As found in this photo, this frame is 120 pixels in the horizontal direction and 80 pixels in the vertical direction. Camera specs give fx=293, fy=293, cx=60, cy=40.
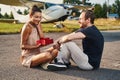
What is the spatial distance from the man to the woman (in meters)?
0.19

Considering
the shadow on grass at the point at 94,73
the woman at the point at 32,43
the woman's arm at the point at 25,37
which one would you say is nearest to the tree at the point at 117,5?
the shadow on grass at the point at 94,73

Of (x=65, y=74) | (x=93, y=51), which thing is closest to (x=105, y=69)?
(x=93, y=51)

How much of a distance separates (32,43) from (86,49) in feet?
3.61

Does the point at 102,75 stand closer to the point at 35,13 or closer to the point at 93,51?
the point at 93,51

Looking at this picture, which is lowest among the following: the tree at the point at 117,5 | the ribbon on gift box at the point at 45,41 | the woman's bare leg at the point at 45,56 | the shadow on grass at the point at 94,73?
the tree at the point at 117,5

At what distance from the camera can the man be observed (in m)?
5.52

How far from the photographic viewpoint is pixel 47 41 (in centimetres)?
554

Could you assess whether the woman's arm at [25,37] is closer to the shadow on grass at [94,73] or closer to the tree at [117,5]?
the shadow on grass at [94,73]

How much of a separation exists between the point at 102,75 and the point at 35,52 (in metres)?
1.46

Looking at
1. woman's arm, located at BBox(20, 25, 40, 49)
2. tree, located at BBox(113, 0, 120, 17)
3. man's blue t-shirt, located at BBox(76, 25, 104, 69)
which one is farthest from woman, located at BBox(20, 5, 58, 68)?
tree, located at BBox(113, 0, 120, 17)

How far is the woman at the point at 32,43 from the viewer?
18.7 ft

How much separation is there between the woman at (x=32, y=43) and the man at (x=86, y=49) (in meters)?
0.19

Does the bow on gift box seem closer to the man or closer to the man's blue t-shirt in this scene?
the man

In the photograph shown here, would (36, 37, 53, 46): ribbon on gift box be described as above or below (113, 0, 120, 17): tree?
above
